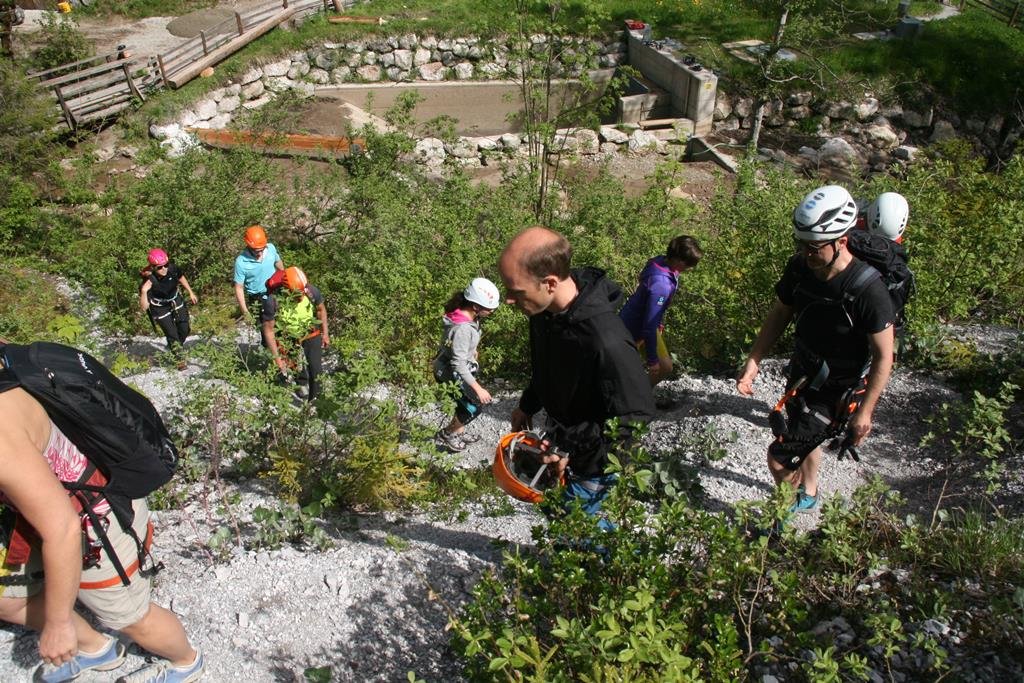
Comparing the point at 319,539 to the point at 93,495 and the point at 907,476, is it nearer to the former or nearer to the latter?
the point at 93,495

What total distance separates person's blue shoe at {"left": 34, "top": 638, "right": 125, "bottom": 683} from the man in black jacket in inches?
78.2

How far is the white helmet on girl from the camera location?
16.0 feet

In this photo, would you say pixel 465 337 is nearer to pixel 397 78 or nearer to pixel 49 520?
pixel 49 520

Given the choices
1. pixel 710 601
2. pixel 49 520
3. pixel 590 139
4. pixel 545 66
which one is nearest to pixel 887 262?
pixel 710 601

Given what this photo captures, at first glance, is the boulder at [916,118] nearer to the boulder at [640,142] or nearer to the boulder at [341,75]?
the boulder at [640,142]

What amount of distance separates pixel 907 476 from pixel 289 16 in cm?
2026

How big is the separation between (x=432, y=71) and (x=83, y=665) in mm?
19795

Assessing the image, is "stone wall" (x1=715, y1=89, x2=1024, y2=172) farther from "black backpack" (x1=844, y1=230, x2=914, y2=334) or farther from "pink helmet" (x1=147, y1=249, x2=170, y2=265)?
"black backpack" (x1=844, y1=230, x2=914, y2=334)

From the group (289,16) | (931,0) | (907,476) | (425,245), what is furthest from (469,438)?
(931,0)

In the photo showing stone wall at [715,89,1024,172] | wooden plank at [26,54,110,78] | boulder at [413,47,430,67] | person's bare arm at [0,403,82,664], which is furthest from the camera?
boulder at [413,47,430,67]

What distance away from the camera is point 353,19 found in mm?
20188

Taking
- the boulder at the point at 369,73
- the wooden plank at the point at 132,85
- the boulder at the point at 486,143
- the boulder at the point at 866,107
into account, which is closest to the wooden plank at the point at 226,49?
the wooden plank at the point at 132,85

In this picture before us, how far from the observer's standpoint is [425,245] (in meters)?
7.44

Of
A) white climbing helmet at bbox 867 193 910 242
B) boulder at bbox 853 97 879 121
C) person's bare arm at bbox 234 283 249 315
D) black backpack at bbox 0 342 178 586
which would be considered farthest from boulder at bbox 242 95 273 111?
black backpack at bbox 0 342 178 586
